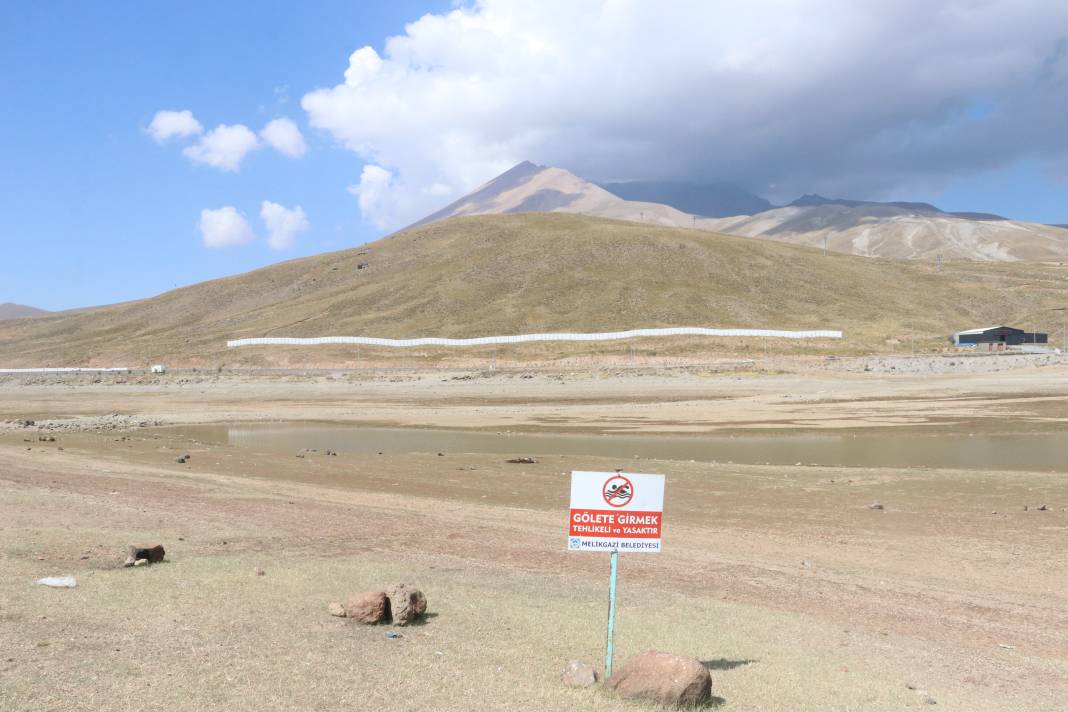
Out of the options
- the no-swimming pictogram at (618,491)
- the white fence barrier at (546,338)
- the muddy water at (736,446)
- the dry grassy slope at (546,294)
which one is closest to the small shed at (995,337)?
the dry grassy slope at (546,294)

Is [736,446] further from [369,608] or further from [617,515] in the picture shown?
[617,515]

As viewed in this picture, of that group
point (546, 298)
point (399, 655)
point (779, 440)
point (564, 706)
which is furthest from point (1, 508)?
point (546, 298)

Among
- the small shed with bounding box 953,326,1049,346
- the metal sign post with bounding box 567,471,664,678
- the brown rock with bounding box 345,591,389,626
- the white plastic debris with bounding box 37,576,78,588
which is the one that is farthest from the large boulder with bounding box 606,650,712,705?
the small shed with bounding box 953,326,1049,346

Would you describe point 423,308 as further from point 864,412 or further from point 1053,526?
point 1053,526

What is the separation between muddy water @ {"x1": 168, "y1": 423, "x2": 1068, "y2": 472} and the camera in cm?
2802

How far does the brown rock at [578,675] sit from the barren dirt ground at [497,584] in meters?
0.20

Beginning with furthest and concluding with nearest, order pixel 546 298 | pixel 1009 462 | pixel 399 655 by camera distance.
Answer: pixel 546 298 < pixel 1009 462 < pixel 399 655

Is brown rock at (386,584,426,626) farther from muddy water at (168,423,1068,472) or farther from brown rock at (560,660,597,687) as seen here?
muddy water at (168,423,1068,472)

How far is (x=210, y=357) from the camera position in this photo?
113875 millimetres

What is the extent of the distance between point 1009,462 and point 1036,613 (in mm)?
17632

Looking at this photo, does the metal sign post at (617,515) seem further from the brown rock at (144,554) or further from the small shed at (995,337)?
the small shed at (995,337)

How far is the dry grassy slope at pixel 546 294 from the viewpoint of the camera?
12094 centimetres

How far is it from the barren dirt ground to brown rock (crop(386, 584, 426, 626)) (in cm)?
21

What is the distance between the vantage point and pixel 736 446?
108 feet
